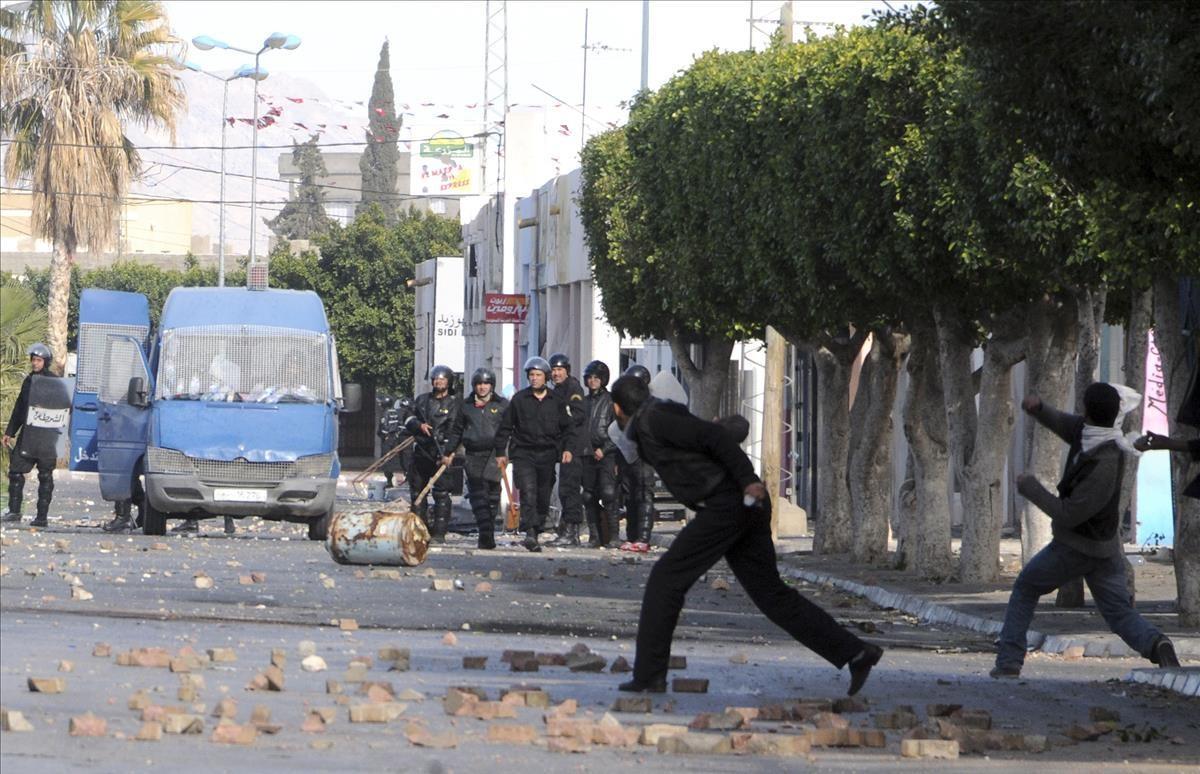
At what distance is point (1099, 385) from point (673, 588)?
3.05 m

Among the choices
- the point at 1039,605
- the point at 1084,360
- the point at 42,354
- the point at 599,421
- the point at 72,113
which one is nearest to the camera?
the point at 1084,360

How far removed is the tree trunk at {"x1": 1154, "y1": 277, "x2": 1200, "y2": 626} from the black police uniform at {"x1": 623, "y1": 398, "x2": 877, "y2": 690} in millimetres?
4899

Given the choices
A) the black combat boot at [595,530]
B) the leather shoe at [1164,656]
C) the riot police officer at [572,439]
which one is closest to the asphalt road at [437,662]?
the leather shoe at [1164,656]

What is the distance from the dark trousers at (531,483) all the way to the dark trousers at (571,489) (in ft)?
1.05

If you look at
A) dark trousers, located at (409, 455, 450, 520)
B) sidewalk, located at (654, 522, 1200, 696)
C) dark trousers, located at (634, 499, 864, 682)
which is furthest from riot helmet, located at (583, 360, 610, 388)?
dark trousers, located at (634, 499, 864, 682)

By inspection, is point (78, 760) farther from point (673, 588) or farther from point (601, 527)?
point (601, 527)

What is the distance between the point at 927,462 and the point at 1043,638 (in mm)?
6770

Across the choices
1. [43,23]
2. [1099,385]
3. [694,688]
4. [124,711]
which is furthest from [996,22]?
[43,23]

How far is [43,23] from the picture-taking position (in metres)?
47.8

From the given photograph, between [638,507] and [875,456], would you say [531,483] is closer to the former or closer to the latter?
[638,507]

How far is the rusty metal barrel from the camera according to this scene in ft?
61.2

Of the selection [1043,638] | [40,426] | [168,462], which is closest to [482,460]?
[168,462]

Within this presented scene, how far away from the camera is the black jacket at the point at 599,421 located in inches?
935

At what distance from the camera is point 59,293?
4778cm
